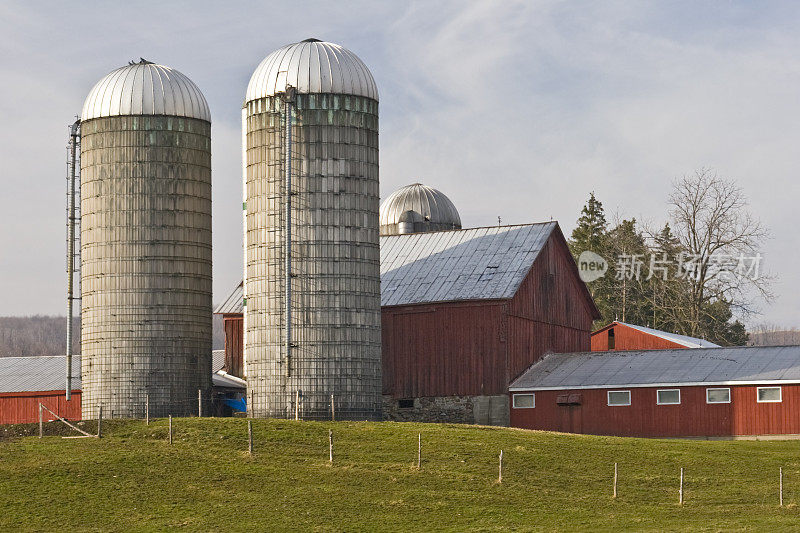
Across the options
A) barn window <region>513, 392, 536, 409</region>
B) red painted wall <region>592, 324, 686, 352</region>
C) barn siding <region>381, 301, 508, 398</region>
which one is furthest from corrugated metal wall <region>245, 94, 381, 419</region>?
red painted wall <region>592, 324, 686, 352</region>

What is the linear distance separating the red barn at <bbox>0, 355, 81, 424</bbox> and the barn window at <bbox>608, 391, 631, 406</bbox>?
22.1 metres

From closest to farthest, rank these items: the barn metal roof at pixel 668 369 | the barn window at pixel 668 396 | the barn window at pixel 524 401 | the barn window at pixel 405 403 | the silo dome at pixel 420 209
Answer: the barn metal roof at pixel 668 369 → the barn window at pixel 668 396 → the barn window at pixel 524 401 → the barn window at pixel 405 403 → the silo dome at pixel 420 209

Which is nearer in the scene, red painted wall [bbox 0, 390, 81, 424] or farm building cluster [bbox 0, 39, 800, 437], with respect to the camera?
farm building cluster [bbox 0, 39, 800, 437]

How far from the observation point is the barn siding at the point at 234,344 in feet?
194

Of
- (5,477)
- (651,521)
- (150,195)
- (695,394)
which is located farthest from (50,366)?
(651,521)

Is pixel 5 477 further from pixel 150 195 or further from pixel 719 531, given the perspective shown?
pixel 719 531

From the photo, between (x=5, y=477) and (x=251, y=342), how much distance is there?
1375 cm

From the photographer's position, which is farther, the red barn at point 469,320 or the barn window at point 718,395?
the red barn at point 469,320

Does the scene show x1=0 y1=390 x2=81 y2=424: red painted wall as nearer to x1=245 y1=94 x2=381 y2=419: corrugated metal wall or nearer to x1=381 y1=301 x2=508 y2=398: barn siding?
x1=245 y1=94 x2=381 y2=419: corrugated metal wall

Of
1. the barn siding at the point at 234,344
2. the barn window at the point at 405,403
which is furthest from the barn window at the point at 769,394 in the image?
the barn siding at the point at 234,344

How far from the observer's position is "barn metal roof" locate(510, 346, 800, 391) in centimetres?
4878

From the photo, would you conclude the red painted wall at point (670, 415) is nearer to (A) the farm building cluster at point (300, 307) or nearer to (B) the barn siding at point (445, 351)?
(A) the farm building cluster at point (300, 307)

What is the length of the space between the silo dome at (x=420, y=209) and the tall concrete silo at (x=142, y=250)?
2320 cm

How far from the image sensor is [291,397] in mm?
46906
